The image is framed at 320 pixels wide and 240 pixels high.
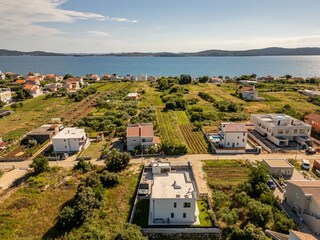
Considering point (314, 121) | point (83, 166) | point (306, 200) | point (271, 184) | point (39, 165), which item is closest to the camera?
point (306, 200)

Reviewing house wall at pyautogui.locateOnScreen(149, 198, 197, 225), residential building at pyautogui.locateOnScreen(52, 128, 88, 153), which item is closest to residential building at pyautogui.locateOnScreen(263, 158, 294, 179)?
house wall at pyautogui.locateOnScreen(149, 198, 197, 225)

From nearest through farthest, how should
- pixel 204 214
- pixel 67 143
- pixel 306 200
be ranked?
pixel 306 200 < pixel 204 214 < pixel 67 143

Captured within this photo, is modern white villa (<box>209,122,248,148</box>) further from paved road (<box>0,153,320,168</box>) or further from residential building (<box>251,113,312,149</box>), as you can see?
residential building (<box>251,113,312,149</box>)

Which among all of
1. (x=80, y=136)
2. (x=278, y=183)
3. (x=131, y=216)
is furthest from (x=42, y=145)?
(x=278, y=183)

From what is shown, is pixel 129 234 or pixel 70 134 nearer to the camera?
pixel 129 234

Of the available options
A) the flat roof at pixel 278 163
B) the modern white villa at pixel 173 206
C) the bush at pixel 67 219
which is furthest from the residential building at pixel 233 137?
the bush at pixel 67 219

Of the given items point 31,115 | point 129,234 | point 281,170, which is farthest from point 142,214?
point 31,115

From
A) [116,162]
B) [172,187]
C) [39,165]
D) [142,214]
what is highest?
[172,187]

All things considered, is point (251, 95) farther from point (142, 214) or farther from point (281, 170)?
point (142, 214)

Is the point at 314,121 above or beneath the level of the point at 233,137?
above
